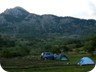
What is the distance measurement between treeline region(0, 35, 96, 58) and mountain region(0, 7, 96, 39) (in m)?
0.10

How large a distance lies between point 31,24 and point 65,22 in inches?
22.1

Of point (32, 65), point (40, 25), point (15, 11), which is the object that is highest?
point (15, 11)

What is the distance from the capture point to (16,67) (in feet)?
15.9

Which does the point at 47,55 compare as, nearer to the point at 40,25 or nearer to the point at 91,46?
the point at 40,25

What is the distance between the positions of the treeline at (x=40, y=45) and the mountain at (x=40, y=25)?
10 centimetres

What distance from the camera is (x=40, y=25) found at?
14.7 feet

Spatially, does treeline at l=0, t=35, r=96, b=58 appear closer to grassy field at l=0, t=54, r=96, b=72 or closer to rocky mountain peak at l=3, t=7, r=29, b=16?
grassy field at l=0, t=54, r=96, b=72

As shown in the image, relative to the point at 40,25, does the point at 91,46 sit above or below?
below

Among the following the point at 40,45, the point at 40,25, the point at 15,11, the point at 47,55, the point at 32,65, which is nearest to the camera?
the point at 15,11

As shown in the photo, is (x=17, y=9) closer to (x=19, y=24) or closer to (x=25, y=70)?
(x=19, y=24)

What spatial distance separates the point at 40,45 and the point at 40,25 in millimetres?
340

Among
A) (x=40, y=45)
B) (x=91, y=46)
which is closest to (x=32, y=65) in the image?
(x=40, y=45)

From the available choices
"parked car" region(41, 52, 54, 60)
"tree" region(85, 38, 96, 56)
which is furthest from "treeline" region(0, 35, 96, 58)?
"parked car" region(41, 52, 54, 60)

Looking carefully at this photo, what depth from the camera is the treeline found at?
423 cm
